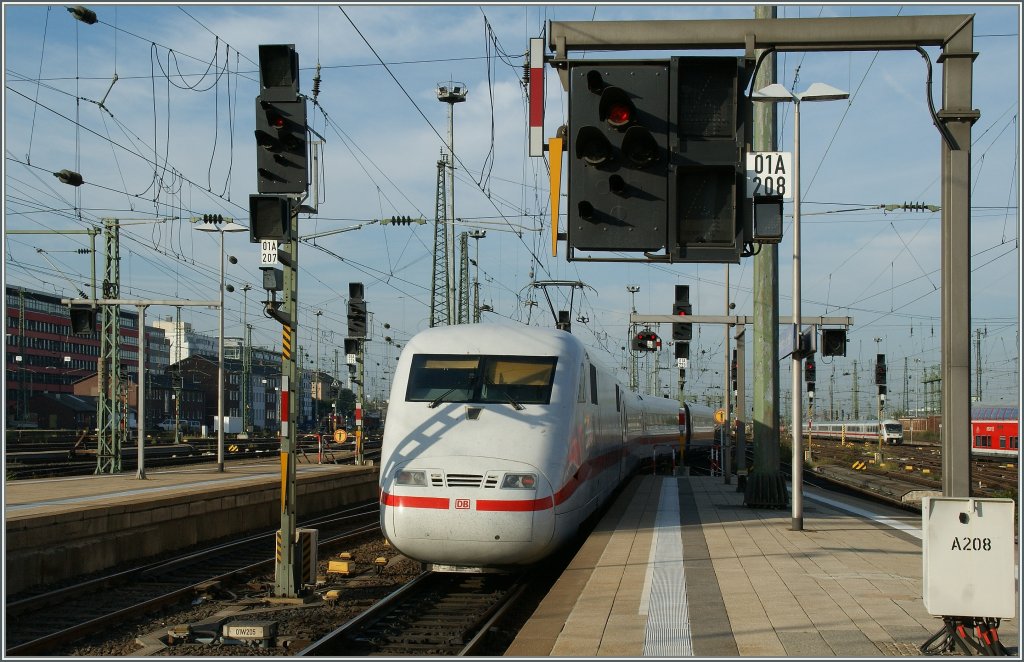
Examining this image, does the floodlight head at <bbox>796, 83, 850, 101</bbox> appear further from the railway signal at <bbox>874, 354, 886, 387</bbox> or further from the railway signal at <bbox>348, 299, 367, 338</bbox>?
the railway signal at <bbox>874, 354, 886, 387</bbox>

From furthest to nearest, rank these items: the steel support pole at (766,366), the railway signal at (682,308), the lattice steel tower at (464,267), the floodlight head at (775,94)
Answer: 1. the lattice steel tower at (464,267)
2. the railway signal at (682,308)
3. the steel support pole at (766,366)
4. the floodlight head at (775,94)

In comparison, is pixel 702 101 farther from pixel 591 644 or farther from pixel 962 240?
pixel 591 644

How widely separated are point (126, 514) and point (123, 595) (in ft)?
10.2

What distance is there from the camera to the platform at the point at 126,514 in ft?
43.5

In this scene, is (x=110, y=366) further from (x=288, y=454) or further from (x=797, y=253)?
(x=797, y=253)

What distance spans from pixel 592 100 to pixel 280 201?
12.3ft

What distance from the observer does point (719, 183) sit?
362 inches

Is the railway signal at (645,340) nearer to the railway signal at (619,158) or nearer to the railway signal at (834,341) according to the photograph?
the railway signal at (834,341)

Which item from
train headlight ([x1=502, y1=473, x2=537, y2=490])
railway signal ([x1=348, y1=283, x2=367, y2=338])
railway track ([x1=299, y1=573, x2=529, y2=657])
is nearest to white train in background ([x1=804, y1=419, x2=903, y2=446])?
railway signal ([x1=348, y1=283, x2=367, y2=338])

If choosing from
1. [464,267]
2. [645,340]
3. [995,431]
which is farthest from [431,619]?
[995,431]

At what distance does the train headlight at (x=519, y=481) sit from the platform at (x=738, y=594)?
1.05m

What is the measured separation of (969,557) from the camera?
287 inches

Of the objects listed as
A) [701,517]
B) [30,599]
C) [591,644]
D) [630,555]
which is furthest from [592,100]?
[701,517]

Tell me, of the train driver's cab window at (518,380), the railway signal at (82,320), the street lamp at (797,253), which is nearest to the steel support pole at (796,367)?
the street lamp at (797,253)
